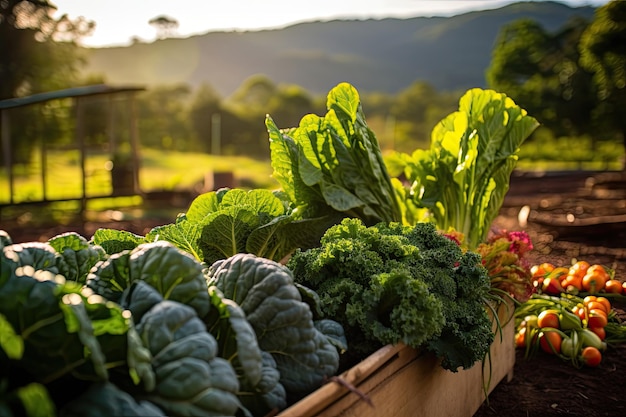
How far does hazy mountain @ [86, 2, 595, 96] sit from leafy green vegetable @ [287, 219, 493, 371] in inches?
2805

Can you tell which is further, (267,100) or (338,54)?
(338,54)

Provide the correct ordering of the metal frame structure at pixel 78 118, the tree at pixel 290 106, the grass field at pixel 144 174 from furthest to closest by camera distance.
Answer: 1. the tree at pixel 290 106
2. the grass field at pixel 144 174
3. the metal frame structure at pixel 78 118

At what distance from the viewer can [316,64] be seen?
332ft

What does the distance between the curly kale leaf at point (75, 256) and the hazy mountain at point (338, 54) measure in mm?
71480

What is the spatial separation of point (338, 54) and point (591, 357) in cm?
11878

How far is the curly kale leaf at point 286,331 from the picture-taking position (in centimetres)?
211

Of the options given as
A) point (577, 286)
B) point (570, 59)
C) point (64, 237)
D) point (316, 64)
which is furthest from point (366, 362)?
point (316, 64)

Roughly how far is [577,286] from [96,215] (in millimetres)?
11737

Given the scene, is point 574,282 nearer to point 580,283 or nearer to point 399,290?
point 580,283

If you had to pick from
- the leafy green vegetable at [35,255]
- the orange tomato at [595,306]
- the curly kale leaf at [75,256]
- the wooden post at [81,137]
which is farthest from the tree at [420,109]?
the leafy green vegetable at [35,255]

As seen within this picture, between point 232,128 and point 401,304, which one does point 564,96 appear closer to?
point 232,128

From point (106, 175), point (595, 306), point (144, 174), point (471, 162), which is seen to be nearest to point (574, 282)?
point (595, 306)

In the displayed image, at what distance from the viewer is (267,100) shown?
59.0m

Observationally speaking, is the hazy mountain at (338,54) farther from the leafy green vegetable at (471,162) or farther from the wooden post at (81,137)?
the leafy green vegetable at (471,162)
